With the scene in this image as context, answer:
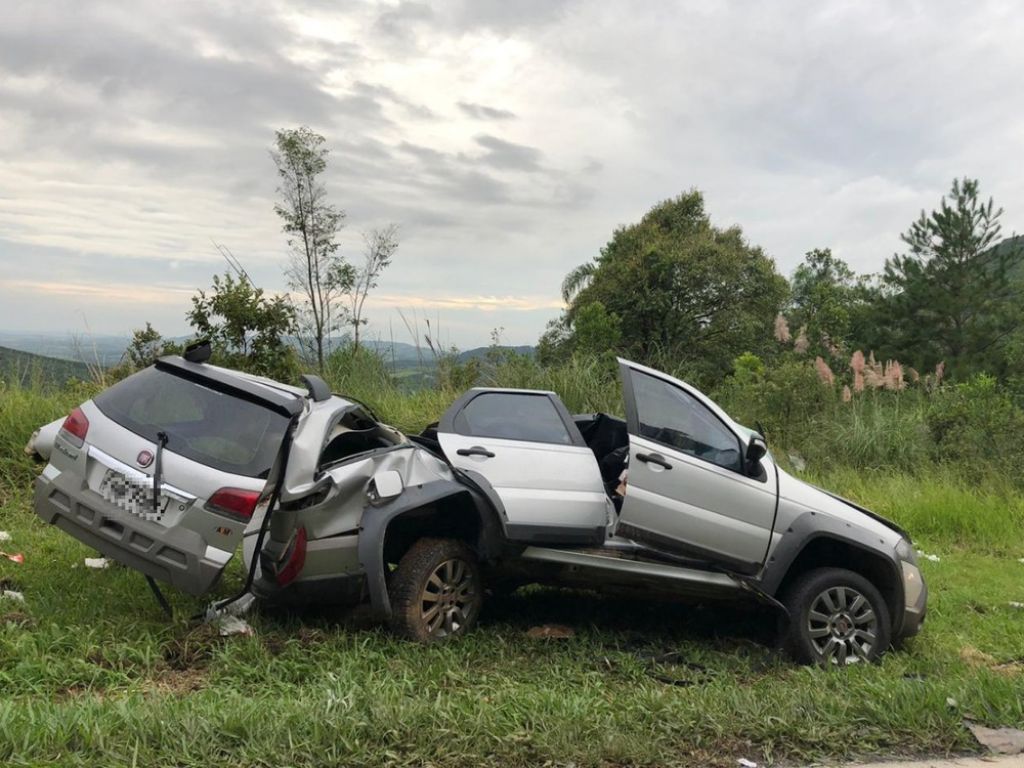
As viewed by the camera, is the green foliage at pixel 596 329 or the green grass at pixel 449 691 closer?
the green grass at pixel 449 691

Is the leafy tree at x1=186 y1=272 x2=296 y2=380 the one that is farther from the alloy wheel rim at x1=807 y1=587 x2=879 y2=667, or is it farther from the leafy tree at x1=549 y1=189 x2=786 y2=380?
the leafy tree at x1=549 y1=189 x2=786 y2=380

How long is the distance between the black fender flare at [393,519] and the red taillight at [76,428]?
1.66m

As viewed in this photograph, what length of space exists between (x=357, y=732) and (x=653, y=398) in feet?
9.48

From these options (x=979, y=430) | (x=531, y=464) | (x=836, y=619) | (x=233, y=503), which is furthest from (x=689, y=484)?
(x=979, y=430)

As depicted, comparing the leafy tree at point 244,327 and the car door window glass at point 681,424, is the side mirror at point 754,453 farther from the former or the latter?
the leafy tree at point 244,327

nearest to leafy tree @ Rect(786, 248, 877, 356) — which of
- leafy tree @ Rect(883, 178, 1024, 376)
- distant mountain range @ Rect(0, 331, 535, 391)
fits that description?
leafy tree @ Rect(883, 178, 1024, 376)

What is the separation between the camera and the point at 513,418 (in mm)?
5777

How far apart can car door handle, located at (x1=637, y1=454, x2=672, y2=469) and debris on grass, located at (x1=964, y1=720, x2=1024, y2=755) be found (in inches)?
81.5

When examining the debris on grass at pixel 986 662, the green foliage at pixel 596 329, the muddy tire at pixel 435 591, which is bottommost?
the debris on grass at pixel 986 662

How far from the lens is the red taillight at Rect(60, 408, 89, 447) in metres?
4.84

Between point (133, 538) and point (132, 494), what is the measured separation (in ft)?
0.78

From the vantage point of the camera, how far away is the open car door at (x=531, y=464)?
5215 millimetres

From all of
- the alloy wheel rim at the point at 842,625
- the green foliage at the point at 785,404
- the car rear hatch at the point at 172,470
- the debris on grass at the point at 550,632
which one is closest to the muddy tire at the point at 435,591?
the debris on grass at the point at 550,632

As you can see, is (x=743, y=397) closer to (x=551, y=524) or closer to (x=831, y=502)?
(x=831, y=502)
